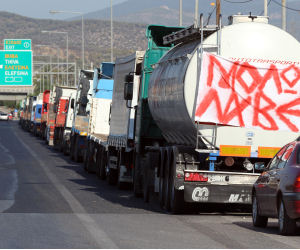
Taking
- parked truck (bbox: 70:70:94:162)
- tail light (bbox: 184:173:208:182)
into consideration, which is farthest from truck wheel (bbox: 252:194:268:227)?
parked truck (bbox: 70:70:94:162)

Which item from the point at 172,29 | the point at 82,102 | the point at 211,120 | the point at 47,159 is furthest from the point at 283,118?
the point at 47,159

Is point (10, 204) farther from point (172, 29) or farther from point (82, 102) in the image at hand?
point (82, 102)

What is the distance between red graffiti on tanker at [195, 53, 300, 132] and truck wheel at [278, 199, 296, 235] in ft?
10.8

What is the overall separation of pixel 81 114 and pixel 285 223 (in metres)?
24.1

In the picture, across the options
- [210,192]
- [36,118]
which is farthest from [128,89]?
[36,118]

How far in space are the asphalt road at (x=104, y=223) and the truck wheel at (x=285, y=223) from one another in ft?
0.38

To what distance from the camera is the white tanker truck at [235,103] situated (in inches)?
655

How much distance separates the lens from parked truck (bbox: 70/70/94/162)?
35725 mm

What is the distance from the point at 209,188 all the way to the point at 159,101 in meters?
2.97

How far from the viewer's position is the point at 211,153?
653 inches

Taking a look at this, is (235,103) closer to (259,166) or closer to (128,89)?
(259,166)

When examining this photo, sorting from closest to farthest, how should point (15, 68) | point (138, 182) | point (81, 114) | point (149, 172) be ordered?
point (149, 172), point (138, 182), point (81, 114), point (15, 68)

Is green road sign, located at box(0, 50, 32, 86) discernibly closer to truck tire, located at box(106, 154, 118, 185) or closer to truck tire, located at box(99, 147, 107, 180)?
truck tire, located at box(99, 147, 107, 180)

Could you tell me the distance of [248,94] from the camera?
16719mm
